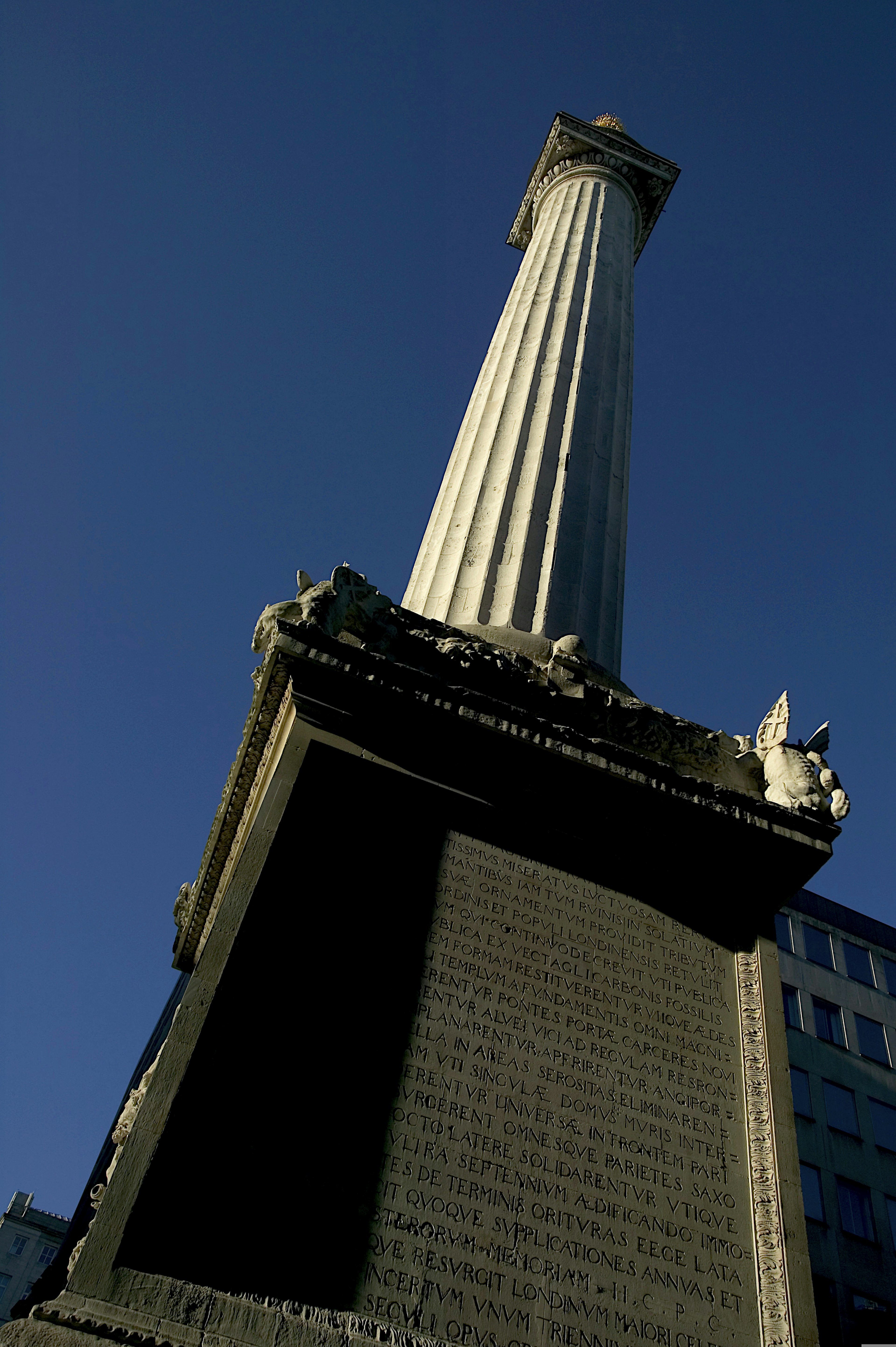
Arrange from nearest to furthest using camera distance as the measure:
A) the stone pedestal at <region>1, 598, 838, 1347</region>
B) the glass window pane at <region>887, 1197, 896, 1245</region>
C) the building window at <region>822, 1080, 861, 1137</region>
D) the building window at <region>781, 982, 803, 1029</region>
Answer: the stone pedestal at <region>1, 598, 838, 1347</region>
the glass window pane at <region>887, 1197, 896, 1245</region>
the building window at <region>822, 1080, 861, 1137</region>
the building window at <region>781, 982, 803, 1029</region>

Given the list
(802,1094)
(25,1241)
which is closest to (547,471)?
(802,1094)

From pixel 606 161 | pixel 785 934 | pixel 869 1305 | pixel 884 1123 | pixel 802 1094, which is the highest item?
pixel 606 161

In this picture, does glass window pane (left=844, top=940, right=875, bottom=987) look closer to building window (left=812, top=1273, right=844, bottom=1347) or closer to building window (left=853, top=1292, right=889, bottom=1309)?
building window (left=853, top=1292, right=889, bottom=1309)

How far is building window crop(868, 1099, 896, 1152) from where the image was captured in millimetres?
30000

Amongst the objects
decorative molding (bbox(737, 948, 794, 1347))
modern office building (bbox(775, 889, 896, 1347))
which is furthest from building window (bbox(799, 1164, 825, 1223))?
decorative molding (bbox(737, 948, 794, 1347))

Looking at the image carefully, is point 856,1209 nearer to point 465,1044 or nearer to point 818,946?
point 818,946

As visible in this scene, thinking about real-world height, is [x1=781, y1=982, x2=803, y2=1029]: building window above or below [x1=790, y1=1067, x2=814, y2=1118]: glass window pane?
above

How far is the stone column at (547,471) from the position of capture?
11305 millimetres

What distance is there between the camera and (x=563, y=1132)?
683cm

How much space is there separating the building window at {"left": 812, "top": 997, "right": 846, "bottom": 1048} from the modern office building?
0.04 m

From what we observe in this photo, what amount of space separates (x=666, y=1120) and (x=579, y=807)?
249 centimetres

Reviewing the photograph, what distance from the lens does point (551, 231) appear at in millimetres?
18781

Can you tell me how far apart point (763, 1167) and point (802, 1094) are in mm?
25510

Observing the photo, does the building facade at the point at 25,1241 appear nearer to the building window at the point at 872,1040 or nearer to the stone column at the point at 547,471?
the building window at the point at 872,1040
